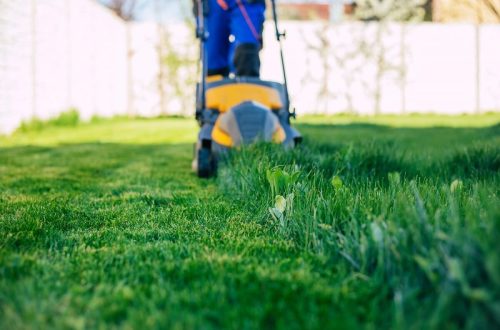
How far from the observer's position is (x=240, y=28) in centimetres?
331

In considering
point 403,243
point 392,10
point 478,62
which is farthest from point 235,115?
point 392,10

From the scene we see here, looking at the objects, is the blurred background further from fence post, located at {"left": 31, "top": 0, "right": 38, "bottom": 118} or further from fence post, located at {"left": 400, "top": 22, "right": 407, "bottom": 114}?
fence post, located at {"left": 31, "top": 0, "right": 38, "bottom": 118}

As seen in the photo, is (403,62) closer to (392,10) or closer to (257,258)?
(392,10)

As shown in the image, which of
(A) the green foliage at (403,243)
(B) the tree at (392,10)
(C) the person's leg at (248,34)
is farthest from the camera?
(B) the tree at (392,10)

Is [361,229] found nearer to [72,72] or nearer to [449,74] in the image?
[72,72]

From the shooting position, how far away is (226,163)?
2.97 metres

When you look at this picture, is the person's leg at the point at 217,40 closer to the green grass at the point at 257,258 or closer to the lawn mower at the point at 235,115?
the lawn mower at the point at 235,115

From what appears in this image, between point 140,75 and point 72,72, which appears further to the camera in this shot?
point 140,75

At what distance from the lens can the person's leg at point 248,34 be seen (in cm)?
326

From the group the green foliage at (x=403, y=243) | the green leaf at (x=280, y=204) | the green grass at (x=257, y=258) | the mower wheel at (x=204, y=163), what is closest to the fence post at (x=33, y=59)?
the mower wheel at (x=204, y=163)

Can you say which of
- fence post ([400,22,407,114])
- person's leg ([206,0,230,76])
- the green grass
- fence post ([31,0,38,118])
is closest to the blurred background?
fence post ([400,22,407,114])

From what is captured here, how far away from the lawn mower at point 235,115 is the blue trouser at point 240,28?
119mm

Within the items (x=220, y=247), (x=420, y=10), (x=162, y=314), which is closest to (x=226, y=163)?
(x=220, y=247)

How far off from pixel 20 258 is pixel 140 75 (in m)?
12.6
